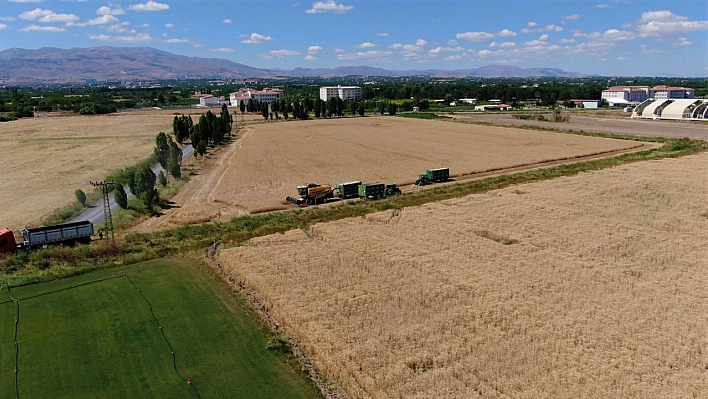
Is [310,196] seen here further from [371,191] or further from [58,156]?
[58,156]

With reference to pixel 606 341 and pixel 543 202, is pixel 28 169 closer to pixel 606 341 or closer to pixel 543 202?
pixel 543 202

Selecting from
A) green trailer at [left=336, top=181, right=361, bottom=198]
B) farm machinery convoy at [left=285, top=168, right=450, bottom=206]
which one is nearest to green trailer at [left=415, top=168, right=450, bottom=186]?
farm machinery convoy at [left=285, top=168, right=450, bottom=206]

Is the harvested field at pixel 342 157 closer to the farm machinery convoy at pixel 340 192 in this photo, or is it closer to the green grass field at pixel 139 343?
the farm machinery convoy at pixel 340 192

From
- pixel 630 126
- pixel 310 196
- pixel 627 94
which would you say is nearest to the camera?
pixel 310 196

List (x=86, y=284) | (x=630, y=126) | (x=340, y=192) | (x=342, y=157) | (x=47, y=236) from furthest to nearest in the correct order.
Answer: (x=630, y=126)
(x=342, y=157)
(x=340, y=192)
(x=47, y=236)
(x=86, y=284)

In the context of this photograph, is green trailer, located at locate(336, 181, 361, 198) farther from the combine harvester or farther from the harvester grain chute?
the combine harvester

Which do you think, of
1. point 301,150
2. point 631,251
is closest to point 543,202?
point 631,251

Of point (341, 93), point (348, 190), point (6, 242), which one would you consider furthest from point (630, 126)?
point (341, 93)

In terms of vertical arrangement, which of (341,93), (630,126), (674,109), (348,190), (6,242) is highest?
(341,93)
